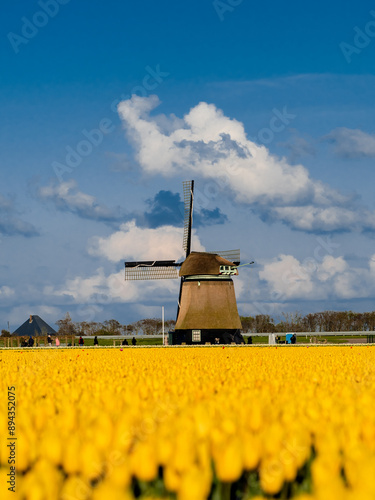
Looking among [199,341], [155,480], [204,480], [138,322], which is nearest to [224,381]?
[155,480]

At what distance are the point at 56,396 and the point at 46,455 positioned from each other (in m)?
3.93

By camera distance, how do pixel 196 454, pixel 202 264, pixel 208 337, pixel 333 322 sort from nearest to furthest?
pixel 196 454 < pixel 208 337 < pixel 202 264 < pixel 333 322

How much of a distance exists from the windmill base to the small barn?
52449 mm

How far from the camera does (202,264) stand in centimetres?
5231

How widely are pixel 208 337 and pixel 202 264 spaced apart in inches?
253

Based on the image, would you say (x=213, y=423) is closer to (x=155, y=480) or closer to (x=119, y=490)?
(x=155, y=480)

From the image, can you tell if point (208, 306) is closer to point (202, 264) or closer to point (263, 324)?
point (202, 264)

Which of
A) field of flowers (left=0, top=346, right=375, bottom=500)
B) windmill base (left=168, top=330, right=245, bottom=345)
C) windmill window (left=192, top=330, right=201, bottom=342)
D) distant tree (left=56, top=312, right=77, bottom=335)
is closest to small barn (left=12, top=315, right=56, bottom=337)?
distant tree (left=56, top=312, right=77, bottom=335)

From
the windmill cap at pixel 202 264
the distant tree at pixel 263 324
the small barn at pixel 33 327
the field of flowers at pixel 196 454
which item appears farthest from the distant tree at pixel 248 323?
the field of flowers at pixel 196 454

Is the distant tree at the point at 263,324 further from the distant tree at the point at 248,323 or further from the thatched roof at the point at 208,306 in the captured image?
the thatched roof at the point at 208,306

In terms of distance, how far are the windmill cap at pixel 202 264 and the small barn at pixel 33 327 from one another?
52591mm

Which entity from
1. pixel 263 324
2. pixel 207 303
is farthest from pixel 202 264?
pixel 263 324

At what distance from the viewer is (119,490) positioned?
2.93 meters

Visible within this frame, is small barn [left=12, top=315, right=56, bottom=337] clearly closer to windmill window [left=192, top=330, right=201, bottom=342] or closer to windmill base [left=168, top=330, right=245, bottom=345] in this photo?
windmill base [left=168, top=330, right=245, bottom=345]
